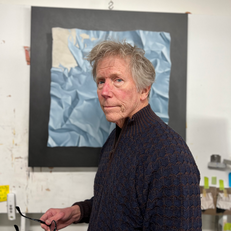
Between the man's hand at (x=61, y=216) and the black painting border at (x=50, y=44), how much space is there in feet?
1.10

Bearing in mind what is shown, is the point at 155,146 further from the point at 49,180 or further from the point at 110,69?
the point at 49,180

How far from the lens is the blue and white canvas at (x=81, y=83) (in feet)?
4.29

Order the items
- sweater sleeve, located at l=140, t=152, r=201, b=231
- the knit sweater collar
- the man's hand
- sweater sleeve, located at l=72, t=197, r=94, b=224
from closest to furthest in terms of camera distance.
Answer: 1. sweater sleeve, located at l=140, t=152, r=201, b=231
2. the knit sweater collar
3. the man's hand
4. sweater sleeve, located at l=72, t=197, r=94, b=224

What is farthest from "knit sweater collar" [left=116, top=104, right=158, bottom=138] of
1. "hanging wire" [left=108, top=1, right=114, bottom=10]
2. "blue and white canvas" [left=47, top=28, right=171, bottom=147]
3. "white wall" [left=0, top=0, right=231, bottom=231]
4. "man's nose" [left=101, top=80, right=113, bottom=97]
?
"hanging wire" [left=108, top=1, right=114, bottom=10]

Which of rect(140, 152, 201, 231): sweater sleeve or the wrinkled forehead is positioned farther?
the wrinkled forehead

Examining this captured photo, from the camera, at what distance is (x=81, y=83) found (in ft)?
4.34

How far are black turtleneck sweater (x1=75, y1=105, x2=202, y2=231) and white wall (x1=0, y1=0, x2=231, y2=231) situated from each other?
21.6 inches

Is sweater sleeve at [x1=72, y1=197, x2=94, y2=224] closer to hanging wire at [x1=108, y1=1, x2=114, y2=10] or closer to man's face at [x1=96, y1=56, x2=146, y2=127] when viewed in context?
man's face at [x1=96, y1=56, x2=146, y2=127]

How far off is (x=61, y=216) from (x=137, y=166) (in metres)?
0.47

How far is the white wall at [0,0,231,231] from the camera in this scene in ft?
4.37

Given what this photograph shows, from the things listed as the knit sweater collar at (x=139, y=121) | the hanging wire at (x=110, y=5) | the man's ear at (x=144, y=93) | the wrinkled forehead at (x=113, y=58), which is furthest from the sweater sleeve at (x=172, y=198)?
the hanging wire at (x=110, y=5)

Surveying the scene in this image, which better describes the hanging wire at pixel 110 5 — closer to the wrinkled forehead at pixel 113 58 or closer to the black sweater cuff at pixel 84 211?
the wrinkled forehead at pixel 113 58

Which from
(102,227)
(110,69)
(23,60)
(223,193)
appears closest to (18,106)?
(23,60)

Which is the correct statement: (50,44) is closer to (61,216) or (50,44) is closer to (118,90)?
(118,90)
